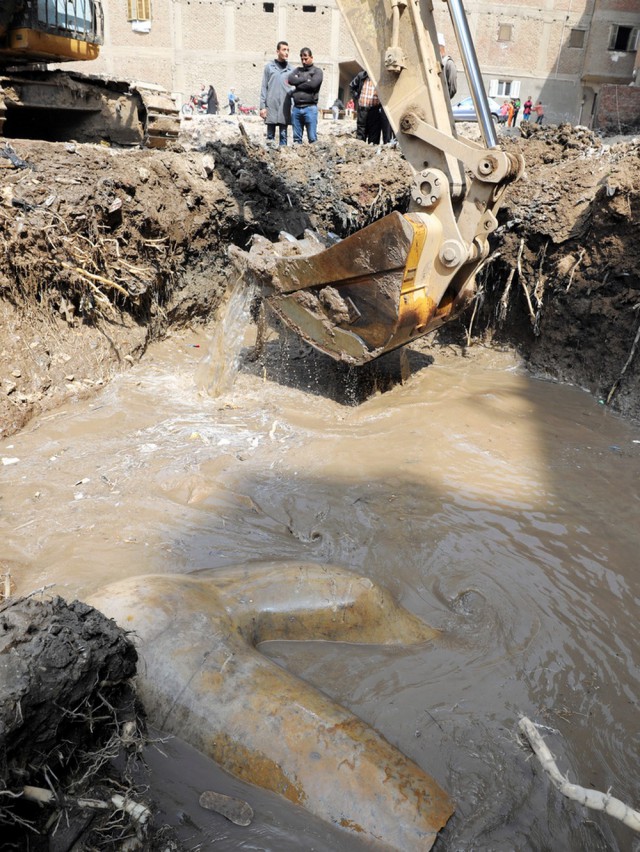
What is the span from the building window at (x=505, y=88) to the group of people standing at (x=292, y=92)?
20.7 metres

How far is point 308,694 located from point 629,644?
1768mm

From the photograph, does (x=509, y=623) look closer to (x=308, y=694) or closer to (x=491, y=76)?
(x=308, y=694)

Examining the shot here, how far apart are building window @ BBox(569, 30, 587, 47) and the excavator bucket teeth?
27.3 meters

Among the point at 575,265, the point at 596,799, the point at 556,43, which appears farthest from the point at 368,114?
the point at 556,43

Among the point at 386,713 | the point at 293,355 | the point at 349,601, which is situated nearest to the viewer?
the point at 386,713

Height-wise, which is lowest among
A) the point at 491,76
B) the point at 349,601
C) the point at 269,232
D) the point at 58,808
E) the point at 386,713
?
the point at 386,713

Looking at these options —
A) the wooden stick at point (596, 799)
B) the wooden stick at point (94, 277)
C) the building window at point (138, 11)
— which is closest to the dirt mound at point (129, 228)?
the wooden stick at point (94, 277)

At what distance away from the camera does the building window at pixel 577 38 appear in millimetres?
26375

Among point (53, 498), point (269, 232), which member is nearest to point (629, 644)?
point (53, 498)

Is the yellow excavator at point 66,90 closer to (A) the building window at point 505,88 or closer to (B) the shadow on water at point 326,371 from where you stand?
(B) the shadow on water at point 326,371

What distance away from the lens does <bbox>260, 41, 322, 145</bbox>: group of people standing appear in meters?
8.94

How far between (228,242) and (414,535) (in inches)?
181

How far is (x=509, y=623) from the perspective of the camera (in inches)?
129

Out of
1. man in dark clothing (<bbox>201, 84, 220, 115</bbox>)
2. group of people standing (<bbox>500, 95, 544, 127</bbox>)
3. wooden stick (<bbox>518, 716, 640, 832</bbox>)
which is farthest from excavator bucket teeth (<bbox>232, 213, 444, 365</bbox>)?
man in dark clothing (<bbox>201, 84, 220, 115</bbox>)
